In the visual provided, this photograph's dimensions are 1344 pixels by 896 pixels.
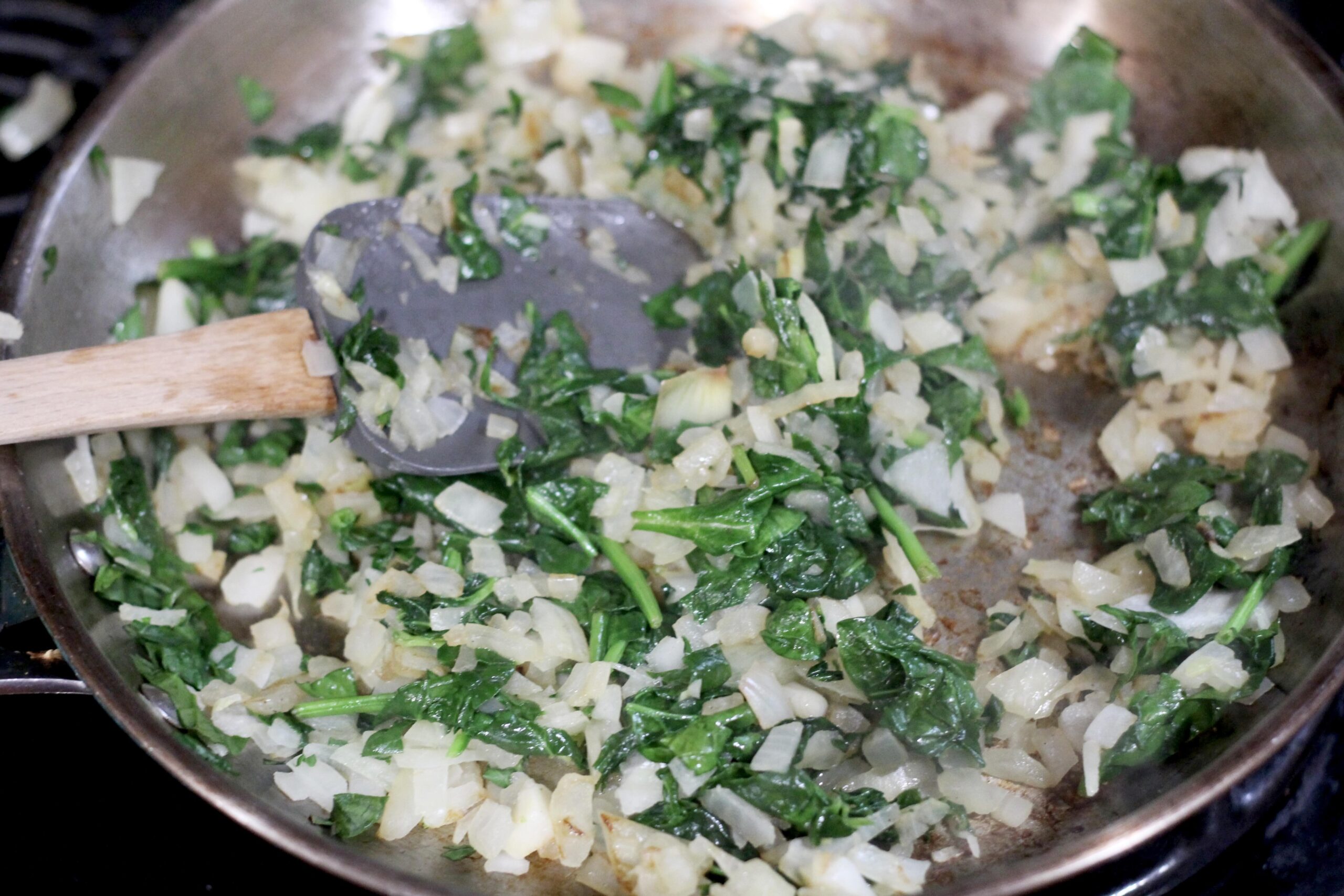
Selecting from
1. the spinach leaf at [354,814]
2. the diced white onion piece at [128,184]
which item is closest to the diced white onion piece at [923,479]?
the spinach leaf at [354,814]

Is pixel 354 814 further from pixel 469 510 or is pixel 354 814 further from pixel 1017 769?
pixel 1017 769

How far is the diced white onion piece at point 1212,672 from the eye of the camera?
244 cm

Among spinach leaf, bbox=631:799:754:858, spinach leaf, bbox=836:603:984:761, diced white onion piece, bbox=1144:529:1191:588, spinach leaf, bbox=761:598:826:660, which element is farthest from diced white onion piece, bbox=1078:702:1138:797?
spinach leaf, bbox=631:799:754:858

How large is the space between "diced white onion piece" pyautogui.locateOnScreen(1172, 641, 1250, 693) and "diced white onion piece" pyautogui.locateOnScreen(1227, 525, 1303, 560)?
0.86 feet

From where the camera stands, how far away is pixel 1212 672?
245 centimetres

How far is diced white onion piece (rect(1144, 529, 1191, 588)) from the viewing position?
2.65 m

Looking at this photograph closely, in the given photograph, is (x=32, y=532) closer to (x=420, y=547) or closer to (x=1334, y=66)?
(x=420, y=547)

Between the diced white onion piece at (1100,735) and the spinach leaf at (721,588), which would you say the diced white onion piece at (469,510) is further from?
the diced white onion piece at (1100,735)

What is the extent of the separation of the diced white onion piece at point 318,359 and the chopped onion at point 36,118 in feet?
5.72

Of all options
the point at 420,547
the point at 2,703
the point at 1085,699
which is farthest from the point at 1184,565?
the point at 2,703

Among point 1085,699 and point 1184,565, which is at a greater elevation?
point 1184,565

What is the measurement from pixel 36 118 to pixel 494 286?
187 centimetres

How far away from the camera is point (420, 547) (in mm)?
2914

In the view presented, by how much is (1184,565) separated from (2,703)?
3.02m
